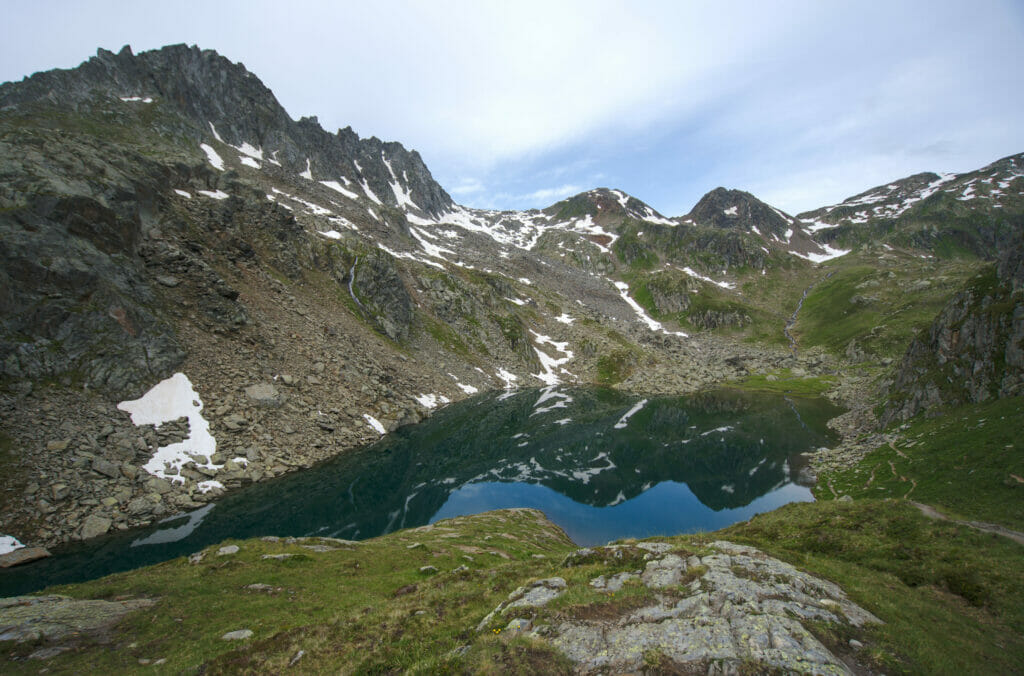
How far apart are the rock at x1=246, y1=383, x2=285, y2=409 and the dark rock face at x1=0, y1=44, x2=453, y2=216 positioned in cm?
12312

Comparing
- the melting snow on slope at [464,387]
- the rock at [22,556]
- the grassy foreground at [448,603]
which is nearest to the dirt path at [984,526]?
the grassy foreground at [448,603]

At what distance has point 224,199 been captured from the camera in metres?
87.4

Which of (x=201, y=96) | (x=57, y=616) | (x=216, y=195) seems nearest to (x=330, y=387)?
(x=57, y=616)

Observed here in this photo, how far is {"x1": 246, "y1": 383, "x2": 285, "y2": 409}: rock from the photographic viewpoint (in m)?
51.2

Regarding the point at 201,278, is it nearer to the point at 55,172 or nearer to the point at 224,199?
the point at 55,172

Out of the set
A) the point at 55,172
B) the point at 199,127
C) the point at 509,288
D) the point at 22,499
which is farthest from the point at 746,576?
the point at 199,127

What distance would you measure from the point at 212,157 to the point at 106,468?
130528mm

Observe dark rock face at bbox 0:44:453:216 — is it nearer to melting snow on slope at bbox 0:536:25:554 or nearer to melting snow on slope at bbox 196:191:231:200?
melting snow on slope at bbox 196:191:231:200

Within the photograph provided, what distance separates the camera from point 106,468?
34750mm

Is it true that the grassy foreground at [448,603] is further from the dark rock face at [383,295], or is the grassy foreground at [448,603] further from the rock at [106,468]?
the dark rock face at [383,295]

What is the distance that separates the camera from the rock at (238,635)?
47.5 feet

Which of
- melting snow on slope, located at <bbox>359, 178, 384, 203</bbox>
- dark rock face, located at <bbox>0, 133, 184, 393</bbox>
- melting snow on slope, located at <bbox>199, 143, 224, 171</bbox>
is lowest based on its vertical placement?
dark rock face, located at <bbox>0, 133, 184, 393</bbox>

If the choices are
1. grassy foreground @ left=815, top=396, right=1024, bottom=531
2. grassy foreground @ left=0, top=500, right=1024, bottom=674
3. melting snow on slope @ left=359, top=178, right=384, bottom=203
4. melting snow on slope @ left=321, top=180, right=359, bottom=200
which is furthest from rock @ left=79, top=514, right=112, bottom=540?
melting snow on slope @ left=359, top=178, right=384, bottom=203

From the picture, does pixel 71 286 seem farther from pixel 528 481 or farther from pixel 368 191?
pixel 368 191
